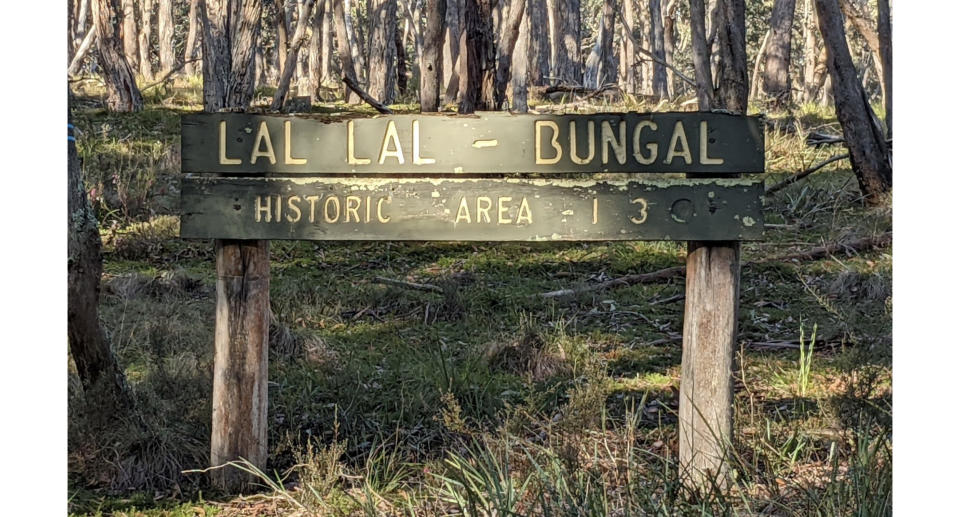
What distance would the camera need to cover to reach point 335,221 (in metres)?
4.38

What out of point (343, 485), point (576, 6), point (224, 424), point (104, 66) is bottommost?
point (343, 485)

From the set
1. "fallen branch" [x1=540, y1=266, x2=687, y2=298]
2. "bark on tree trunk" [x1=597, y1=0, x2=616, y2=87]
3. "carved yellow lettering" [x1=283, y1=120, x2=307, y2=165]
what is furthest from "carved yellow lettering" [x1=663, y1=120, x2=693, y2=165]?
"bark on tree trunk" [x1=597, y1=0, x2=616, y2=87]

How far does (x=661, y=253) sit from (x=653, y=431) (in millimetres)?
4704

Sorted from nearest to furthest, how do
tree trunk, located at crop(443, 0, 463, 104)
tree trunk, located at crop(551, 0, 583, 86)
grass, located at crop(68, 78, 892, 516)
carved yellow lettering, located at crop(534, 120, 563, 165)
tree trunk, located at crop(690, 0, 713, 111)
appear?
grass, located at crop(68, 78, 892, 516) → carved yellow lettering, located at crop(534, 120, 563, 165) → tree trunk, located at crop(690, 0, 713, 111) → tree trunk, located at crop(443, 0, 463, 104) → tree trunk, located at crop(551, 0, 583, 86)

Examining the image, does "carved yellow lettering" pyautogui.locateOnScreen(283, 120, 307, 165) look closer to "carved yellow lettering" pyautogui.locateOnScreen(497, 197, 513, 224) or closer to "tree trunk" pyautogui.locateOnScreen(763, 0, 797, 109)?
"carved yellow lettering" pyautogui.locateOnScreen(497, 197, 513, 224)

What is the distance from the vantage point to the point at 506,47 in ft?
47.7

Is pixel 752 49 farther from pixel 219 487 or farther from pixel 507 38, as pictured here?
pixel 219 487

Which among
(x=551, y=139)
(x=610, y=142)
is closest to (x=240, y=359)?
(x=551, y=139)

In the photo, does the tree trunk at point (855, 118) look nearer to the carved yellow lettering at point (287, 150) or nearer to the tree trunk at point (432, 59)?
the tree trunk at point (432, 59)

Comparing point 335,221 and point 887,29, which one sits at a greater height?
point 887,29

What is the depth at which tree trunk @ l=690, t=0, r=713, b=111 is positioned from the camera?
10.9 m

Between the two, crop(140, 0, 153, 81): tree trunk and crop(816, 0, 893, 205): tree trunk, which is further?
crop(140, 0, 153, 81): tree trunk

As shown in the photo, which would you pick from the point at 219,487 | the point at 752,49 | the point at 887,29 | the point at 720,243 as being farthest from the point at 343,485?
the point at 752,49

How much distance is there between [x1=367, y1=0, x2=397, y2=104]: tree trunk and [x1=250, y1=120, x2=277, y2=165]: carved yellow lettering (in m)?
15.5
